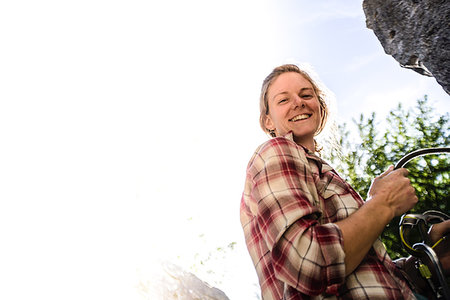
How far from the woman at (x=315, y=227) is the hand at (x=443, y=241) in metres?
0.84

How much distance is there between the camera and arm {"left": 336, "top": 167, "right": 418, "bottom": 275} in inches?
56.1

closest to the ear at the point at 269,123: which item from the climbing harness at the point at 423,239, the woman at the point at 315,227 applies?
the woman at the point at 315,227

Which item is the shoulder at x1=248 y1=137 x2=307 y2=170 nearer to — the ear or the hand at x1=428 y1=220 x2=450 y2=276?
the ear

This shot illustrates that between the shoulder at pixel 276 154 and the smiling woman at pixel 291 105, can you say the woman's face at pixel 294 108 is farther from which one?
the shoulder at pixel 276 154

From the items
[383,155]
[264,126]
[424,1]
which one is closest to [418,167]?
[383,155]

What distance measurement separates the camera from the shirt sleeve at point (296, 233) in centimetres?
137

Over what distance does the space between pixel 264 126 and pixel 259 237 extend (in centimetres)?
117

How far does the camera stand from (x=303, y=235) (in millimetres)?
1392

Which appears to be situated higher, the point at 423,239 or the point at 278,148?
the point at 278,148

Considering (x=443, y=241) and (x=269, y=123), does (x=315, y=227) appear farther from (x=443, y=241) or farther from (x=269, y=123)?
(x=443, y=241)

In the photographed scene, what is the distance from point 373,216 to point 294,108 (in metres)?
1.01

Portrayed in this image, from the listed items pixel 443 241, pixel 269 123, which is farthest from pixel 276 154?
pixel 443 241

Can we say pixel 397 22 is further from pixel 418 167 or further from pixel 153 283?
pixel 418 167

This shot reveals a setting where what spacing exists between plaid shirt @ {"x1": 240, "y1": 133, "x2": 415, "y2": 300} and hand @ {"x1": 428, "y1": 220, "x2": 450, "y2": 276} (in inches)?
38.9
